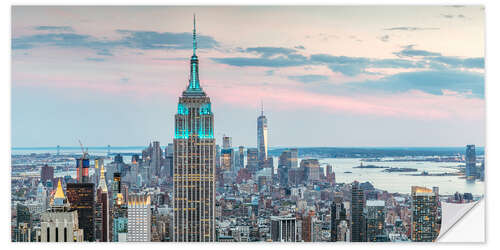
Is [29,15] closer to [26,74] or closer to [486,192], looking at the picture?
[26,74]

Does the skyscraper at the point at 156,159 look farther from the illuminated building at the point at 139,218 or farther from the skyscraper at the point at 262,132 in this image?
the skyscraper at the point at 262,132

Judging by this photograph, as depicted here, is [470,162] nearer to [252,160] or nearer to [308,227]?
[308,227]

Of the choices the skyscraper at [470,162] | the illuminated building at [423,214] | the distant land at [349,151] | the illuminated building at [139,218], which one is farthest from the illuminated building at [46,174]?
the skyscraper at [470,162]

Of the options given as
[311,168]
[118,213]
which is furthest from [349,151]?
[118,213]

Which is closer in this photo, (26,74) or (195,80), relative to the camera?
(26,74)

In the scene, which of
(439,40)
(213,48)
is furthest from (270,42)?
(439,40)

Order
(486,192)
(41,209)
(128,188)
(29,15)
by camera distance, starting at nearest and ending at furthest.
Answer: (486,192) < (29,15) < (41,209) < (128,188)

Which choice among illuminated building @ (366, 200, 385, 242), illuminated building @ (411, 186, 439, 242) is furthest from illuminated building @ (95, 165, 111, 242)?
illuminated building @ (411, 186, 439, 242)
